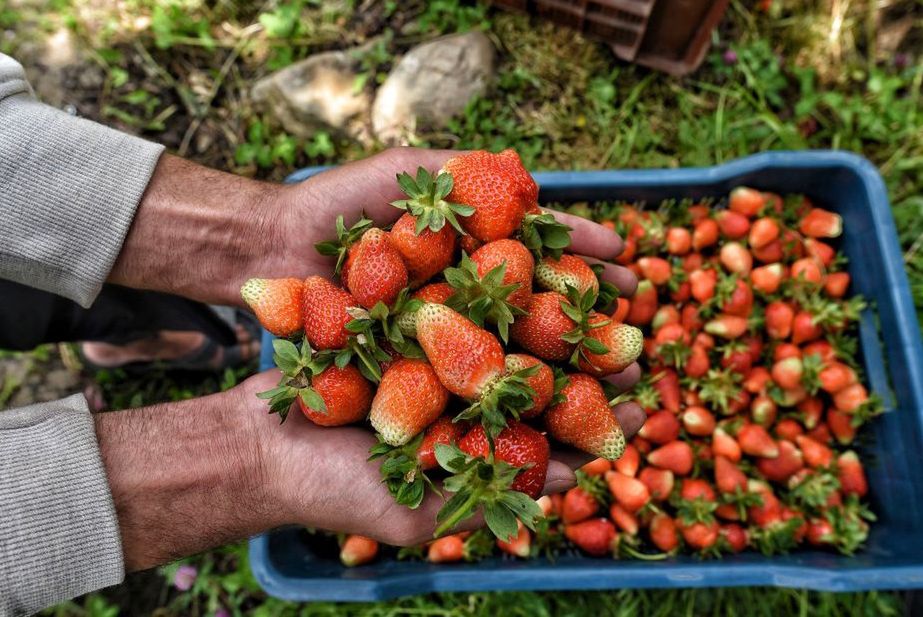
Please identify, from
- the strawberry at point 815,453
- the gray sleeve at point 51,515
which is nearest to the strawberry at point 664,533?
the strawberry at point 815,453

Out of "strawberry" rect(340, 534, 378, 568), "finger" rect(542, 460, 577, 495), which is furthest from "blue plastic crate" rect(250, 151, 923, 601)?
"finger" rect(542, 460, 577, 495)

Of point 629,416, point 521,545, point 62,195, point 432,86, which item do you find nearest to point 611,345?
point 629,416

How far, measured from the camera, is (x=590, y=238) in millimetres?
1707

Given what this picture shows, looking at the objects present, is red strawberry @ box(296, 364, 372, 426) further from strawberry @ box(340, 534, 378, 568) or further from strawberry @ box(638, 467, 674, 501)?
strawberry @ box(638, 467, 674, 501)

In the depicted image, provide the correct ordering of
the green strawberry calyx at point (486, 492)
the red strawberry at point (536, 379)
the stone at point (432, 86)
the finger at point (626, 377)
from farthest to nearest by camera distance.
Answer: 1. the stone at point (432, 86)
2. the finger at point (626, 377)
3. the red strawberry at point (536, 379)
4. the green strawberry calyx at point (486, 492)

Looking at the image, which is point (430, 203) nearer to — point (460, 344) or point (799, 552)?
point (460, 344)

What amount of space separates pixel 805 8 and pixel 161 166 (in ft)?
7.70

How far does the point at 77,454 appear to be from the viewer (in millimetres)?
1286

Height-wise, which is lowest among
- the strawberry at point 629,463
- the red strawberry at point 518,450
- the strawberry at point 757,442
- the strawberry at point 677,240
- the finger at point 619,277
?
the strawberry at point 629,463

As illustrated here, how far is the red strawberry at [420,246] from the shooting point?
4.30ft

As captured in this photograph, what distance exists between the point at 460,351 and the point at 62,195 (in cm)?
94

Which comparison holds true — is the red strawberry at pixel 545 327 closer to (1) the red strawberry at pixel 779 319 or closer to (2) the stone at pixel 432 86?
(1) the red strawberry at pixel 779 319

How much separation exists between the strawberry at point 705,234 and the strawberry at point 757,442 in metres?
0.56

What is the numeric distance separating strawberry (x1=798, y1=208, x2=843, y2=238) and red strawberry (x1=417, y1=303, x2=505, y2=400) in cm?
135
